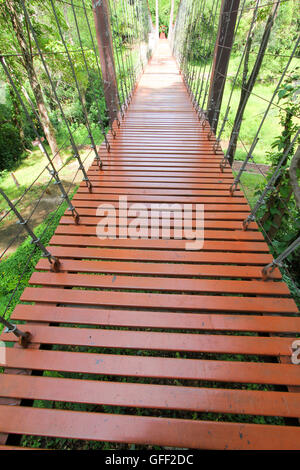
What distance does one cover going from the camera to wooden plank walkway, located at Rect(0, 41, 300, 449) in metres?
1.08

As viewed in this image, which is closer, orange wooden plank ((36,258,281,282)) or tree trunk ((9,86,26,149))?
orange wooden plank ((36,258,281,282))

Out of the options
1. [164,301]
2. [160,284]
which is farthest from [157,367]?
[160,284]

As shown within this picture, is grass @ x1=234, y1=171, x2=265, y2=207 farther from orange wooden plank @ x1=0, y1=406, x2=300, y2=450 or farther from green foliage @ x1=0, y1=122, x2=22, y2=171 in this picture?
green foliage @ x1=0, y1=122, x2=22, y2=171

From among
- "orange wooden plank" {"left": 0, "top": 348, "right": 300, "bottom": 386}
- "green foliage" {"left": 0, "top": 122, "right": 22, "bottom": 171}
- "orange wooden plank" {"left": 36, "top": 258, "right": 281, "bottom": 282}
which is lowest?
"green foliage" {"left": 0, "top": 122, "right": 22, "bottom": 171}

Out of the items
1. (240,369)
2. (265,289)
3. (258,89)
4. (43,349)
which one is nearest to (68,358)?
(43,349)

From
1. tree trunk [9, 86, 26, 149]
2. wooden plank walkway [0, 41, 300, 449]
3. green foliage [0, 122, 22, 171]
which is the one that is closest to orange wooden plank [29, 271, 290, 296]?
wooden plank walkway [0, 41, 300, 449]

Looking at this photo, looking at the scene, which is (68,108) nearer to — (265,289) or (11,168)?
(11,168)

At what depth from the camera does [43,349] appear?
133 cm

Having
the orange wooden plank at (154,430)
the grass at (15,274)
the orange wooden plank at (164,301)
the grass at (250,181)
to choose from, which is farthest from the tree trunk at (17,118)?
the orange wooden plank at (154,430)

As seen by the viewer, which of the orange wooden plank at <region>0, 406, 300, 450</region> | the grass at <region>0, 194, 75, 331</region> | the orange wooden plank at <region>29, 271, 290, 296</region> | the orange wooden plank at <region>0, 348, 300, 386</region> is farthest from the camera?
the grass at <region>0, 194, 75, 331</region>

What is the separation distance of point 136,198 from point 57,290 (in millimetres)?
1172

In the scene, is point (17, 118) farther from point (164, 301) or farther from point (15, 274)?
point (164, 301)

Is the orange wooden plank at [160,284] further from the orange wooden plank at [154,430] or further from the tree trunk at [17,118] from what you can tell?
the tree trunk at [17,118]

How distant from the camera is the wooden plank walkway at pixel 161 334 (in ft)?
3.56
